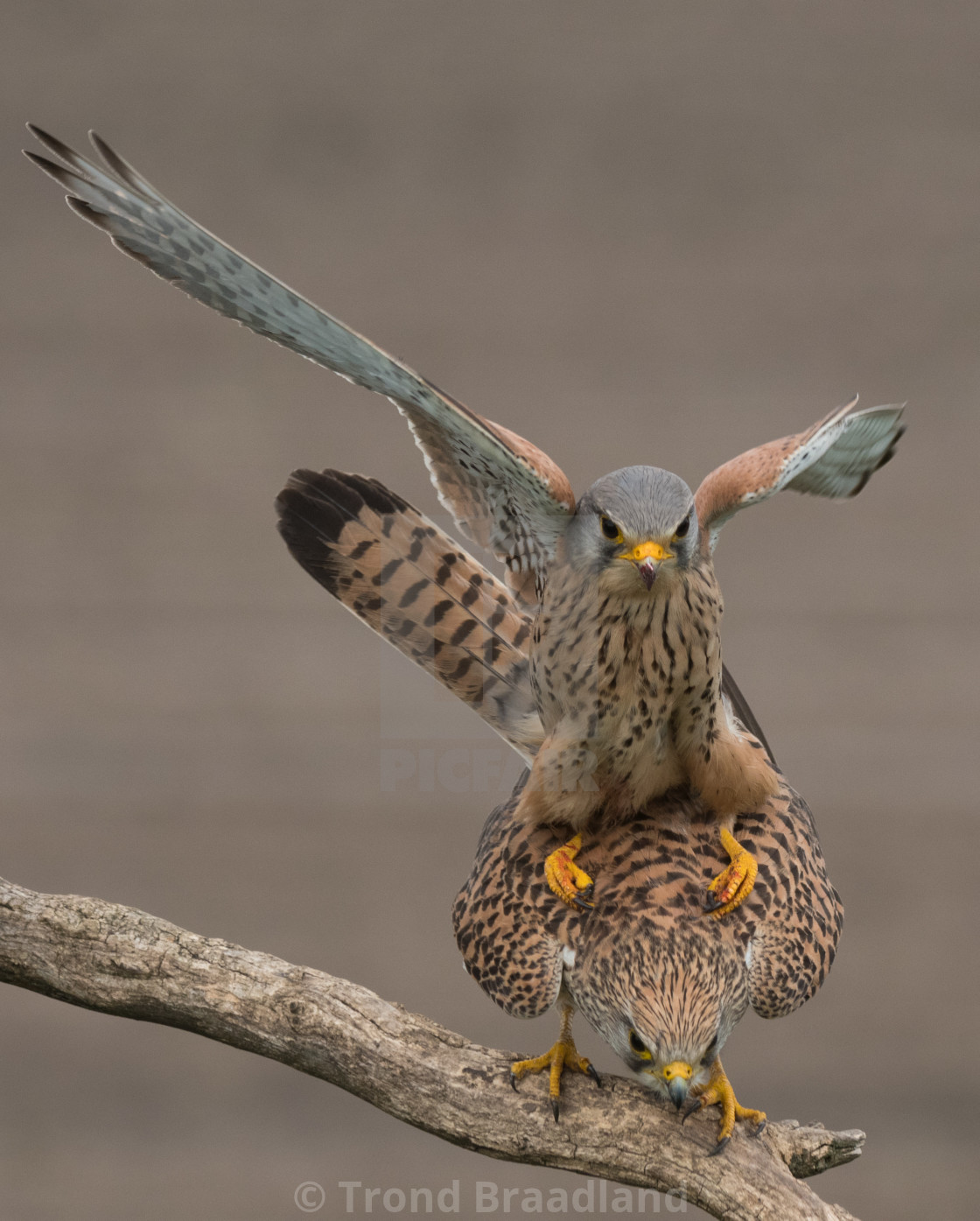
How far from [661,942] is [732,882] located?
140mm

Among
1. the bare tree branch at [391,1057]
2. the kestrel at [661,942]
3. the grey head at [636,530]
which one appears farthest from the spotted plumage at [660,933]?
the grey head at [636,530]

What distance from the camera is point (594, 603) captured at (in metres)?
1.44

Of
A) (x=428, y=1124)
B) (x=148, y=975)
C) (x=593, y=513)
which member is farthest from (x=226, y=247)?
(x=428, y=1124)

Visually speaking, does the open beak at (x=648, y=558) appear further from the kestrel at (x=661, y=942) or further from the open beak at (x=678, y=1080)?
the open beak at (x=678, y=1080)

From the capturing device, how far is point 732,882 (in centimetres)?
158

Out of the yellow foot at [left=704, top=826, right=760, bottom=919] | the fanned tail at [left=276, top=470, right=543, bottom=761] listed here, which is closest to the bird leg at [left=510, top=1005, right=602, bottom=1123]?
the yellow foot at [left=704, top=826, right=760, bottom=919]

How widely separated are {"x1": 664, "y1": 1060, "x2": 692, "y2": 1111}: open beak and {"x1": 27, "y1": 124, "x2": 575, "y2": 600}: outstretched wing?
0.66 meters

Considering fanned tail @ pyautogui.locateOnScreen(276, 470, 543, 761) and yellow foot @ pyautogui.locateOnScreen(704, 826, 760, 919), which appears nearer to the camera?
yellow foot @ pyautogui.locateOnScreen(704, 826, 760, 919)

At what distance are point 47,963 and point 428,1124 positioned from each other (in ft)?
1.98

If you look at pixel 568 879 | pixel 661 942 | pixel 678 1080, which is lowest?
pixel 678 1080

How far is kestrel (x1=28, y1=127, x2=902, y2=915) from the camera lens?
1335 millimetres

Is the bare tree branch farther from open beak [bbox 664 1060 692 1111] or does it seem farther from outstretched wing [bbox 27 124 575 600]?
outstretched wing [bbox 27 124 575 600]

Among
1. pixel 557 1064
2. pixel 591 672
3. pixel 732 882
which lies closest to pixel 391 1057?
pixel 557 1064

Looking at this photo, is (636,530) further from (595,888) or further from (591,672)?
(595,888)
